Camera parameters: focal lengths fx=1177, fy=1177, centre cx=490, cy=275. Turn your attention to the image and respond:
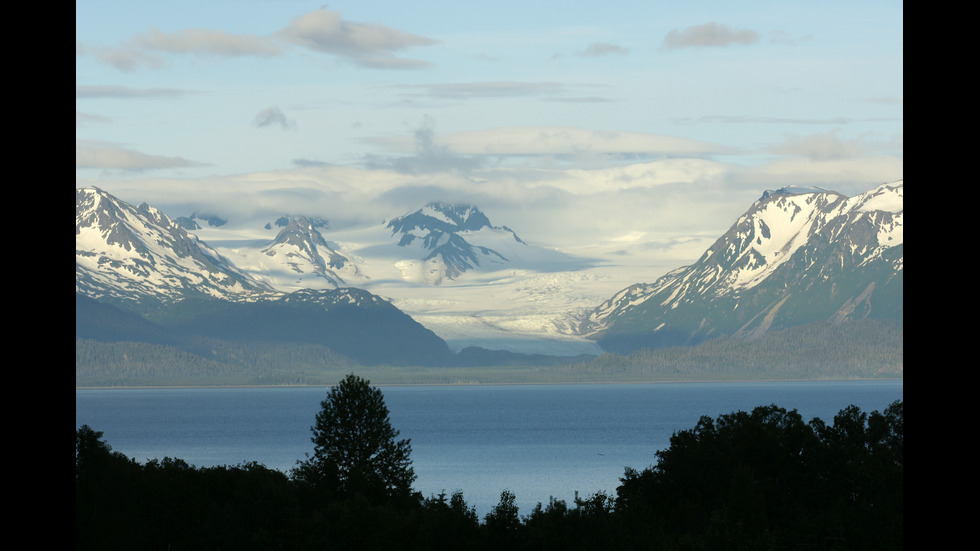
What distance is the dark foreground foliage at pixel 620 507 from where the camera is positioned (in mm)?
66438

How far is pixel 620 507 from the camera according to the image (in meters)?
78.5

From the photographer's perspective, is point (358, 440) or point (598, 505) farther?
point (358, 440)

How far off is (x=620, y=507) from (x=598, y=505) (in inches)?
346

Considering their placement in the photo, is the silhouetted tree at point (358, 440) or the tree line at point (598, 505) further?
the silhouetted tree at point (358, 440)

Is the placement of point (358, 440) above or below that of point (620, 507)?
above

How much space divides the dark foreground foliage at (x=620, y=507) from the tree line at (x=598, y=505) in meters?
0.10

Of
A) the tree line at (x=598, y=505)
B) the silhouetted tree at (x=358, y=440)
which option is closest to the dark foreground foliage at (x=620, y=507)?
the tree line at (x=598, y=505)

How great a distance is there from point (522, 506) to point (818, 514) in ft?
282

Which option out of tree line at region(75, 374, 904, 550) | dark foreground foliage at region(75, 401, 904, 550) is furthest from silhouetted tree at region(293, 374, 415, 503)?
dark foreground foliage at region(75, 401, 904, 550)

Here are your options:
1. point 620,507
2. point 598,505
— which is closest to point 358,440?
point 620,507

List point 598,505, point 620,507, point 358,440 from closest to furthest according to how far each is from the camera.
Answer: point 598,505 → point 620,507 → point 358,440

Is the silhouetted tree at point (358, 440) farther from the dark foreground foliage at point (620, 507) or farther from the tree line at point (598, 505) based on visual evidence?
the dark foreground foliage at point (620, 507)

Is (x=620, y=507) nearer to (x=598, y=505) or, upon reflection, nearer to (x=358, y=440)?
(x=598, y=505)

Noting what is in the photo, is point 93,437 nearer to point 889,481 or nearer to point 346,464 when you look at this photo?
point 346,464
